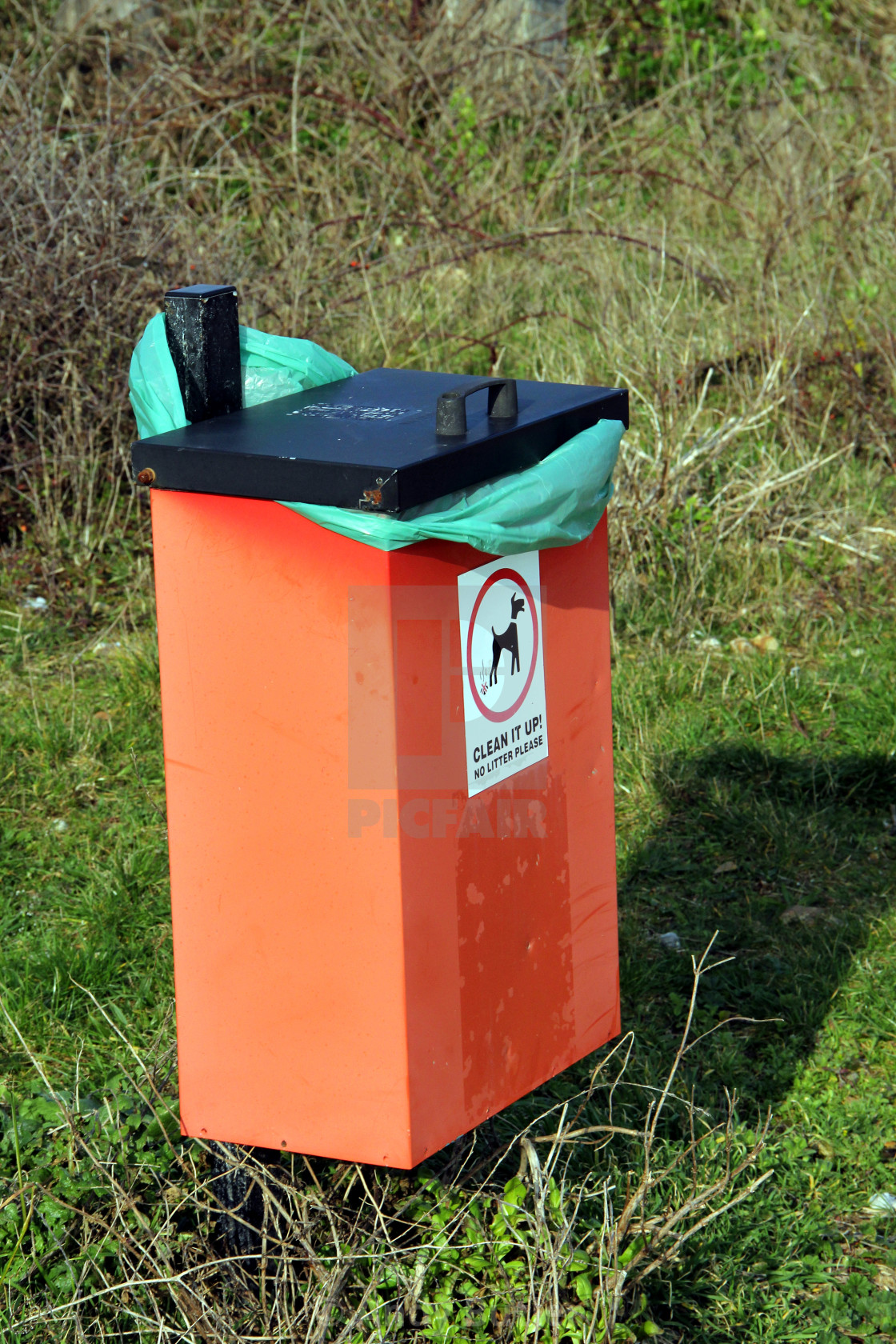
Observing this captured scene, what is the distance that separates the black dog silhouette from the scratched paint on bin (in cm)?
19

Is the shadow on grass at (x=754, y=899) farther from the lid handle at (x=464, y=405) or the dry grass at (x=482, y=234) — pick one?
the lid handle at (x=464, y=405)

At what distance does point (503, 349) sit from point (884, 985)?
3672 millimetres

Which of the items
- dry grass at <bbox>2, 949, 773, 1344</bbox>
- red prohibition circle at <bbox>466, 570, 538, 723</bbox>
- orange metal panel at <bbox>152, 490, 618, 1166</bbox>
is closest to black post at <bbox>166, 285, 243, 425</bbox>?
orange metal panel at <bbox>152, 490, 618, 1166</bbox>

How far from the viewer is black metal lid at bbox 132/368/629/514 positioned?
5.89 feet

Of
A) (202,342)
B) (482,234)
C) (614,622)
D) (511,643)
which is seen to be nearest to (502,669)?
(511,643)

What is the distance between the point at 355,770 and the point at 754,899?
196 cm

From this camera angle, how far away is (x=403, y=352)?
19.9ft

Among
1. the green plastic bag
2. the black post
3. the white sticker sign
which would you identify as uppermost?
the black post

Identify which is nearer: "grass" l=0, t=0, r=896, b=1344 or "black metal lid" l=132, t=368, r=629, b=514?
"black metal lid" l=132, t=368, r=629, b=514

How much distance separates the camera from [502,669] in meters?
2.07

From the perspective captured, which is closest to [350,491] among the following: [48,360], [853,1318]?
[853,1318]

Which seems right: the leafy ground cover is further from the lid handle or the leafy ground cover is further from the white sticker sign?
the lid handle

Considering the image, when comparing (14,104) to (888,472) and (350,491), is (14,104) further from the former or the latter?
(350,491)

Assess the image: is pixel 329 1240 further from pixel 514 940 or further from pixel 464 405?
pixel 464 405
